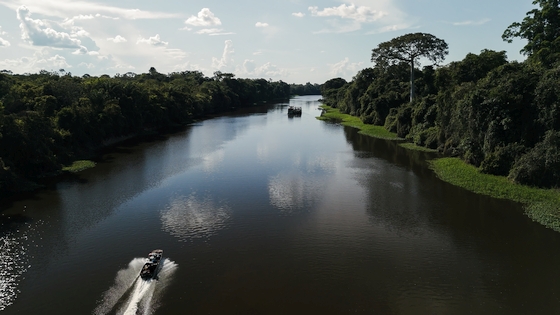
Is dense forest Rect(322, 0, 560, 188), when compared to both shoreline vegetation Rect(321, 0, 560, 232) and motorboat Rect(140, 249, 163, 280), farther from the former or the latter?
motorboat Rect(140, 249, 163, 280)

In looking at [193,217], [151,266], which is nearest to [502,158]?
[193,217]

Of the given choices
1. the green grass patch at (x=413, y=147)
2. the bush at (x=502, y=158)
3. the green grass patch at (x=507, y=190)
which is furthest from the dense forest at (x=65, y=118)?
the green grass patch at (x=413, y=147)

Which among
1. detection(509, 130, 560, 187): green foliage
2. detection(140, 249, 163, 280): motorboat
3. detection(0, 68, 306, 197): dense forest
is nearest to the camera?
detection(140, 249, 163, 280): motorboat

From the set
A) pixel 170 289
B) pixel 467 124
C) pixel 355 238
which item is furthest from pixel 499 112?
pixel 170 289

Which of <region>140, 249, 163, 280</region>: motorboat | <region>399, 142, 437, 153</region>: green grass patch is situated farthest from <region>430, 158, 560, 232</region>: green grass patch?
<region>140, 249, 163, 280</region>: motorboat

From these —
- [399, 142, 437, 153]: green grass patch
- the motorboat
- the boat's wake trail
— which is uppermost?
[399, 142, 437, 153]: green grass patch

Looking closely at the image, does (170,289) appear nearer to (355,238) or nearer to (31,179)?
(355,238)

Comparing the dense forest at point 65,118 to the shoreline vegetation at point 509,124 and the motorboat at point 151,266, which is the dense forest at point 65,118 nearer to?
the motorboat at point 151,266
